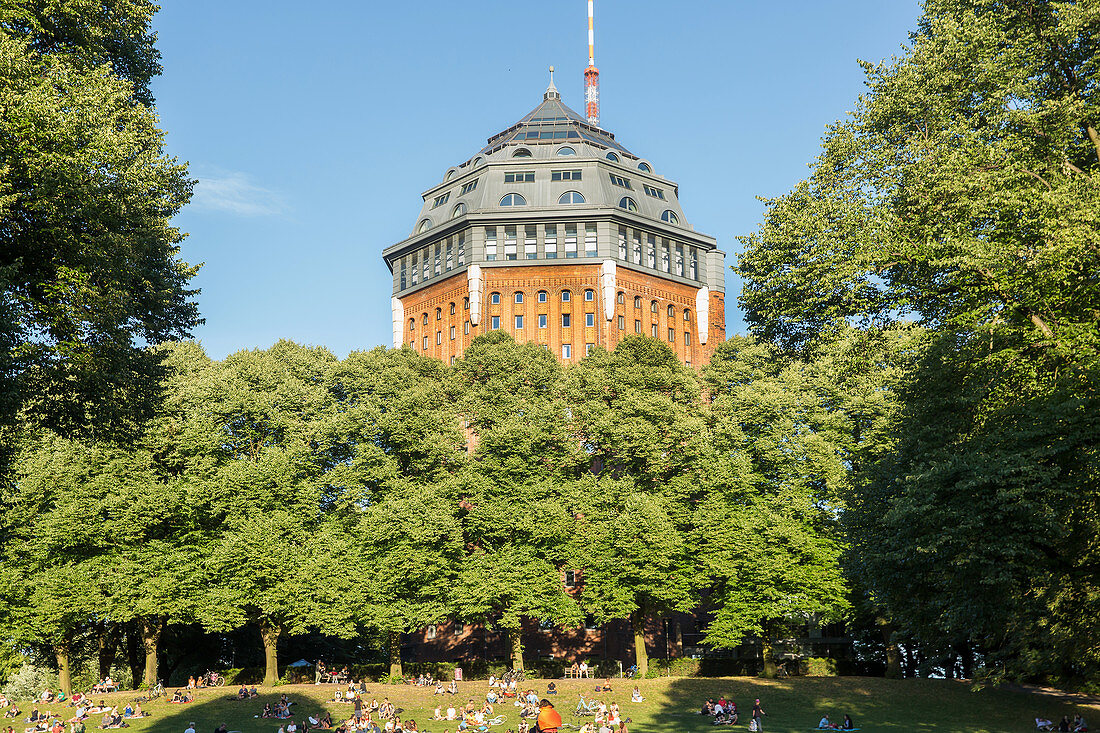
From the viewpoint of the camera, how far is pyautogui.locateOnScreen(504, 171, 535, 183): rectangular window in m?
103

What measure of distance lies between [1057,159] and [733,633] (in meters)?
34.0

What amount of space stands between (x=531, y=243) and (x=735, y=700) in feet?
196

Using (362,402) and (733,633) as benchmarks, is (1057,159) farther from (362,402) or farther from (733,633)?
(362,402)

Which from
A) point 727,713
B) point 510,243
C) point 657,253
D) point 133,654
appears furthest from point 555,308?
point 727,713

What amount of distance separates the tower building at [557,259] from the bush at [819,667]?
44642 millimetres

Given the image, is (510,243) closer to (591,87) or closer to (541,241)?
(541,241)

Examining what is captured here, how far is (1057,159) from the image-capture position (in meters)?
26.0

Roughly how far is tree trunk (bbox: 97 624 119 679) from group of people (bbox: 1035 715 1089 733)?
50682 mm

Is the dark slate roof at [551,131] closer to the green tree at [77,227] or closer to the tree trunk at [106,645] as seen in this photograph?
the tree trunk at [106,645]

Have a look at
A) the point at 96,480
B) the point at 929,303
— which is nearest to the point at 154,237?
the point at 929,303

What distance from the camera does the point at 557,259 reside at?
98812 mm

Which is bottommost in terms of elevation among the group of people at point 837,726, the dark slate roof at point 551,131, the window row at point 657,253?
the group of people at point 837,726

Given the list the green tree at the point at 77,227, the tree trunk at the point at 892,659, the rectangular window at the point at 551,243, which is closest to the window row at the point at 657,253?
the rectangular window at the point at 551,243

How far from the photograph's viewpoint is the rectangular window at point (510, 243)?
3912 inches
